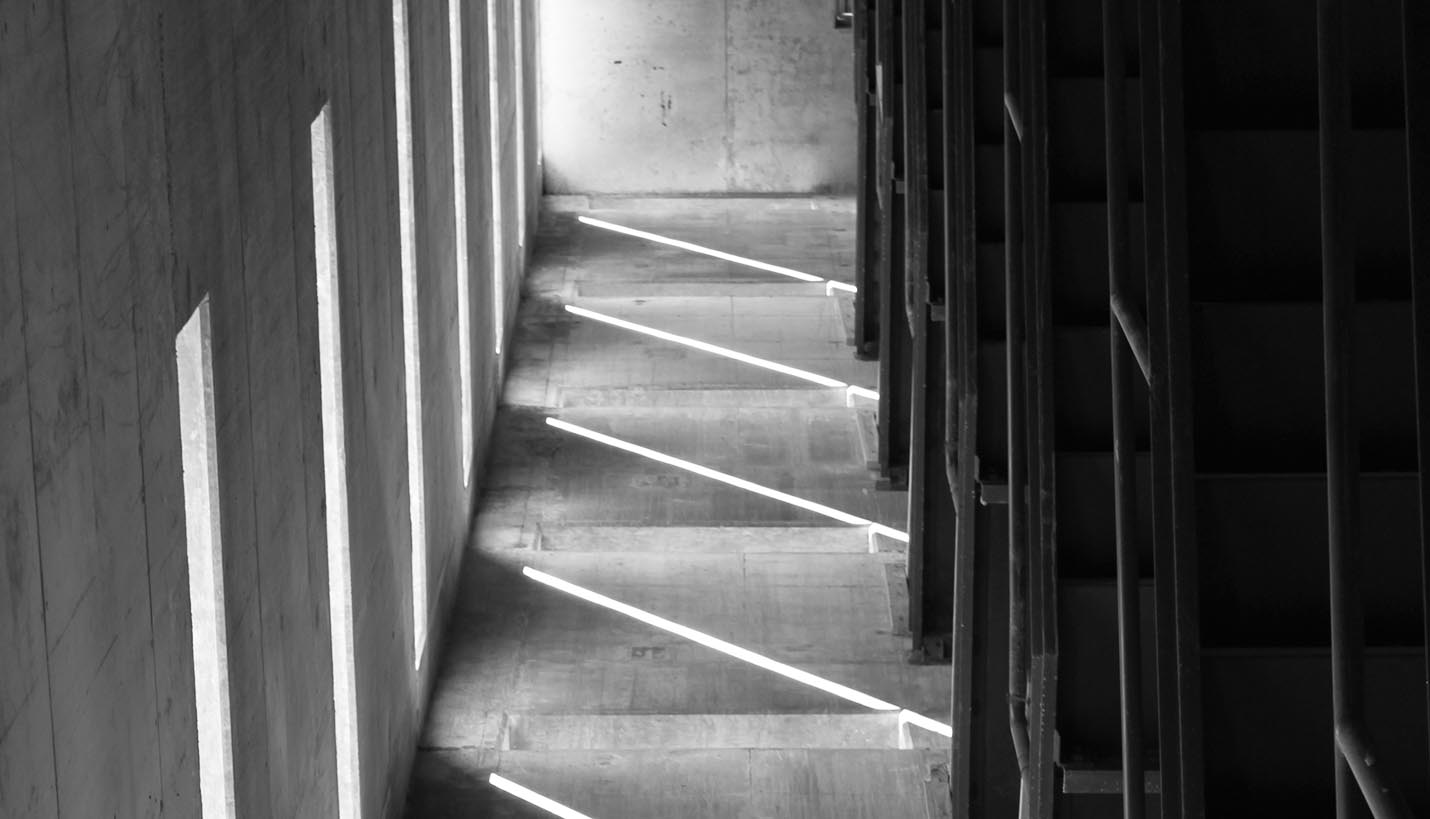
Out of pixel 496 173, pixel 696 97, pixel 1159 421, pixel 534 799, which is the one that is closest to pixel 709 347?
pixel 496 173

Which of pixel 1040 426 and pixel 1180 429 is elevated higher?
pixel 1180 429

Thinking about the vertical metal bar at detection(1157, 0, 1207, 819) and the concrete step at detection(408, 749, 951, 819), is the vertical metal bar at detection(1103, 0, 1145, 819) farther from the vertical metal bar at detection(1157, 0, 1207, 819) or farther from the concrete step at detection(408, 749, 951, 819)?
the concrete step at detection(408, 749, 951, 819)

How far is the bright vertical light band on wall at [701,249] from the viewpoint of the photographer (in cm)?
2630

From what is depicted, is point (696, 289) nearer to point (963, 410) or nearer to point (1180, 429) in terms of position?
point (963, 410)

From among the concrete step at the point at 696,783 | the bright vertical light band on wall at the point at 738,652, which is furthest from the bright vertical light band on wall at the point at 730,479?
the concrete step at the point at 696,783

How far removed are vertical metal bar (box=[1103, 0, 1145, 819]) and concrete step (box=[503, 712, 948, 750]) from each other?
7078 millimetres

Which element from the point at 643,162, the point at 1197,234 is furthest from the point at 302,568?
the point at 643,162

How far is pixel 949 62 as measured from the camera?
483 inches

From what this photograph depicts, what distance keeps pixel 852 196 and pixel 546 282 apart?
7.30 meters

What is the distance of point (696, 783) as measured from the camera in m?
13.1

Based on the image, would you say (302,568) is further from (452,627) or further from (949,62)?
(452,627)

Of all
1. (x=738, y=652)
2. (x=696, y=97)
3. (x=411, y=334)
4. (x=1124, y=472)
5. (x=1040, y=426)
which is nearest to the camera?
(x=1124, y=472)

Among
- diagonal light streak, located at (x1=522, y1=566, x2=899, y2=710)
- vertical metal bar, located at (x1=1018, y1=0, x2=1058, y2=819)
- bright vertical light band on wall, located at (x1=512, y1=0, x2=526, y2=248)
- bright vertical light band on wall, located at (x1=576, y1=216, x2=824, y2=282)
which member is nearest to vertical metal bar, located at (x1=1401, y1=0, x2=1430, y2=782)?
vertical metal bar, located at (x1=1018, y1=0, x2=1058, y2=819)

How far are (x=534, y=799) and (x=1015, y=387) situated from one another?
473 centimetres
